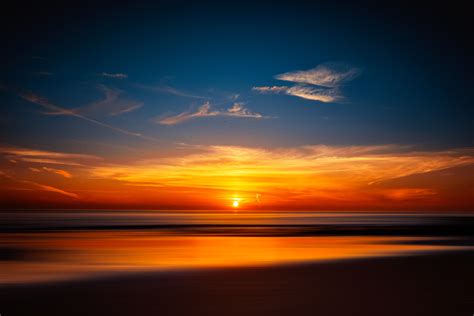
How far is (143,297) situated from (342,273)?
8529 millimetres

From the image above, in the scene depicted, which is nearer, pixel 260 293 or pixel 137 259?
pixel 260 293

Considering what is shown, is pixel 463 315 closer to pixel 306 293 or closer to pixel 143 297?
pixel 306 293

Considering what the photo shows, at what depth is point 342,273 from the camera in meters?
19.8

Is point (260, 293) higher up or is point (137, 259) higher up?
point (137, 259)

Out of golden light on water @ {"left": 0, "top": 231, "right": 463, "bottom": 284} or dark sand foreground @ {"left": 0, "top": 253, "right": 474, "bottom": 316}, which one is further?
golden light on water @ {"left": 0, "top": 231, "right": 463, "bottom": 284}

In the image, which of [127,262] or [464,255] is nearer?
[127,262]

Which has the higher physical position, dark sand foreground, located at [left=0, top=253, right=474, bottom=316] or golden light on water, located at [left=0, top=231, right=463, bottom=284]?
golden light on water, located at [left=0, top=231, right=463, bottom=284]

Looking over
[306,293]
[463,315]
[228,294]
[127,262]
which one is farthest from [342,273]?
[127,262]

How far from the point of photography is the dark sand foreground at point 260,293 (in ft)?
42.2

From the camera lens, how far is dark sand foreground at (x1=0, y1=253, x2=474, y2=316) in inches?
506

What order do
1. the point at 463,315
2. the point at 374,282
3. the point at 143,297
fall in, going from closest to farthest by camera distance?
1. the point at 463,315
2. the point at 143,297
3. the point at 374,282

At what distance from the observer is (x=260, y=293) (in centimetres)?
1512

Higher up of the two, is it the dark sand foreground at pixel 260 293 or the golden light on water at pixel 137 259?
the golden light on water at pixel 137 259

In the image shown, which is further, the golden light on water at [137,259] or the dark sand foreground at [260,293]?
the golden light on water at [137,259]
